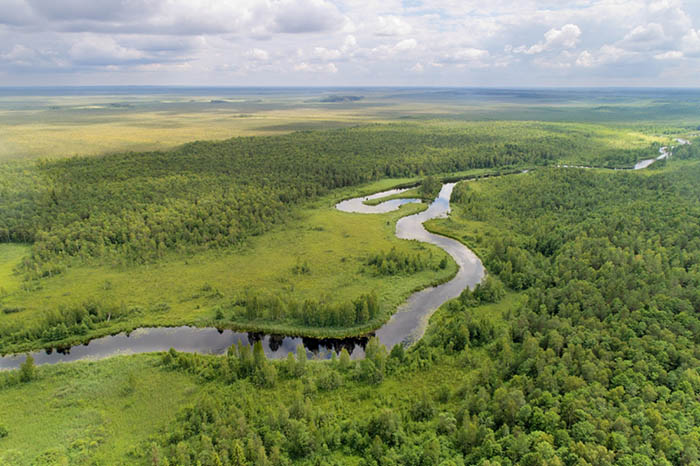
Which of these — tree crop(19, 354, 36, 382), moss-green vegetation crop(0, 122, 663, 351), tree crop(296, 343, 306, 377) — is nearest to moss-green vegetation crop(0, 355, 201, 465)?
tree crop(19, 354, 36, 382)

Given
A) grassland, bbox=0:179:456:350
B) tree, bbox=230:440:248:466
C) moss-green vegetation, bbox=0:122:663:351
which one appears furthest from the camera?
grassland, bbox=0:179:456:350

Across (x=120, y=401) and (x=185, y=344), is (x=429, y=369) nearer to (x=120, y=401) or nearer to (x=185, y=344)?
(x=185, y=344)

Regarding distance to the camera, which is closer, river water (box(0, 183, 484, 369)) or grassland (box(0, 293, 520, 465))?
grassland (box(0, 293, 520, 465))

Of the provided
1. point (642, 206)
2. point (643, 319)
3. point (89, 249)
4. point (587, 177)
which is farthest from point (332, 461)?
point (587, 177)

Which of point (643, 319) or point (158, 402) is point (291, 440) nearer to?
point (158, 402)

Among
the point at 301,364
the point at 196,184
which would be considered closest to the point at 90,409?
the point at 301,364

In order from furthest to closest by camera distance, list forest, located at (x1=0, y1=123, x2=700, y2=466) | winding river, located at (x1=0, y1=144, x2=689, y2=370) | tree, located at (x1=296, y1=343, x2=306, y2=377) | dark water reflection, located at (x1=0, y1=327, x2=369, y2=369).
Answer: winding river, located at (x1=0, y1=144, x2=689, y2=370)
dark water reflection, located at (x1=0, y1=327, x2=369, y2=369)
tree, located at (x1=296, y1=343, x2=306, y2=377)
forest, located at (x1=0, y1=123, x2=700, y2=466)

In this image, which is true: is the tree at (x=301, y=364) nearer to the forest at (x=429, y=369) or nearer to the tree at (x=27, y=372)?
the forest at (x=429, y=369)

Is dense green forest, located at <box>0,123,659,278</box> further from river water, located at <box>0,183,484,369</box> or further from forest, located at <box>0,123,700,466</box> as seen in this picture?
river water, located at <box>0,183,484,369</box>

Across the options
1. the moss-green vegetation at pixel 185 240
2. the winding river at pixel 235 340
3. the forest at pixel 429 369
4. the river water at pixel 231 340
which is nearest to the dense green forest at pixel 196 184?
the moss-green vegetation at pixel 185 240

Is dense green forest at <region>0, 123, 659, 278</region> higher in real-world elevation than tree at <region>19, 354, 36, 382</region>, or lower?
higher

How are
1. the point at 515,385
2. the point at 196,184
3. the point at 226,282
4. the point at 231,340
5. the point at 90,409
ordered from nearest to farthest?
the point at 515,385 < the point at 90,409 < the point at 231,340 < the point at 226,282 < the point at 196,184
